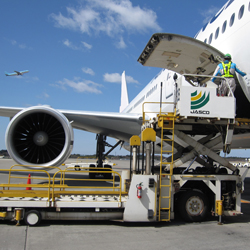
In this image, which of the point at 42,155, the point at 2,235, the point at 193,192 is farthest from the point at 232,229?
the point at 42,155

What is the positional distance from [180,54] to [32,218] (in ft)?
15.5

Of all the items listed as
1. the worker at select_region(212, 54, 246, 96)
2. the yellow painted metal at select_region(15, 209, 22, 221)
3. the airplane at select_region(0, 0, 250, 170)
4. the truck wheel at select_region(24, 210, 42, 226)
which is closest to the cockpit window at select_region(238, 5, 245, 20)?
the airplane at select_region(0, 0, 250, 170)

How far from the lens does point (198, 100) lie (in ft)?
17.4

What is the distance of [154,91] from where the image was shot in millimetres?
12875

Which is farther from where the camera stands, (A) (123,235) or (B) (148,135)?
(B) (148,135)

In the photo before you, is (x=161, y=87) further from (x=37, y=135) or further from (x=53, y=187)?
(x=37, y=135)

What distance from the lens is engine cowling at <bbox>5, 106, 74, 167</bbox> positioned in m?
7.58

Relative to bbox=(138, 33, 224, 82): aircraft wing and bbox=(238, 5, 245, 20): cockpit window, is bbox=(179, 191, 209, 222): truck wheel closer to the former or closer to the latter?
bbox=(138, 33, 224, 82): aircraft wing

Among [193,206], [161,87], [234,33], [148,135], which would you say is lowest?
[193,206]

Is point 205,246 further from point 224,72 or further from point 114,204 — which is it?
point 224,72

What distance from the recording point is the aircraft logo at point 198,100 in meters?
5.27

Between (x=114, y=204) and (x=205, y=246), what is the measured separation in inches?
67.0

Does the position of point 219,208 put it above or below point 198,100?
below

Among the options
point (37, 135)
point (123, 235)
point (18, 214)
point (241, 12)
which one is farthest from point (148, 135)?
point (37, 135)
